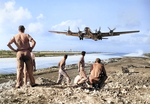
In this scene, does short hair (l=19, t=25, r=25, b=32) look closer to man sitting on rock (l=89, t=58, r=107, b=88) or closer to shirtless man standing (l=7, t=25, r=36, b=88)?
shirtless man standing (l=7, t=25, r=36, b=88)

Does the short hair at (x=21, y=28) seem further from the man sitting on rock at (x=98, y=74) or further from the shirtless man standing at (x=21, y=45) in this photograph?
the man sitting on rock at (x=98, y=74)

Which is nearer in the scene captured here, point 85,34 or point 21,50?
point 21,50

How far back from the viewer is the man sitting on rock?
257 inches

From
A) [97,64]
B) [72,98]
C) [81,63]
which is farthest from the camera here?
[81,63]

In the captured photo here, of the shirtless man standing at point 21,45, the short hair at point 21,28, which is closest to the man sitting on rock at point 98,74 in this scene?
the shirtless man standing at point 21,45

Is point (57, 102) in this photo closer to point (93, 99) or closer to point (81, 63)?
point (93, 99)

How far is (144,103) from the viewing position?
565cm

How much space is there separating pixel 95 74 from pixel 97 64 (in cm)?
49

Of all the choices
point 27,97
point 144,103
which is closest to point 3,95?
point 27,97

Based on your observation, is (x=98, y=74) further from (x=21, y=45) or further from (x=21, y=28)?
(x=21, y=28)

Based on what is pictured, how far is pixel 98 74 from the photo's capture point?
21.5ft

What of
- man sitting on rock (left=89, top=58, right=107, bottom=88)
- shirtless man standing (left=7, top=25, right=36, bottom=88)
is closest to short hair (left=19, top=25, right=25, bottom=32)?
shirtless man standing (left=7, top=25, right=36, bottom=88)

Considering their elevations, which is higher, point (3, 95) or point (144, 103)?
point (3, 95)

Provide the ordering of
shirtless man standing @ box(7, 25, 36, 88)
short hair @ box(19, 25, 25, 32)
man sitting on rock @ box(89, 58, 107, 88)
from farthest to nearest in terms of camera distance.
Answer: man sitting on rock @ box(89, 58, 107, 88) → short hair @ box(19, 25, 25, 32) → shirtless man standing @ box(7, 25, 36, 88)
